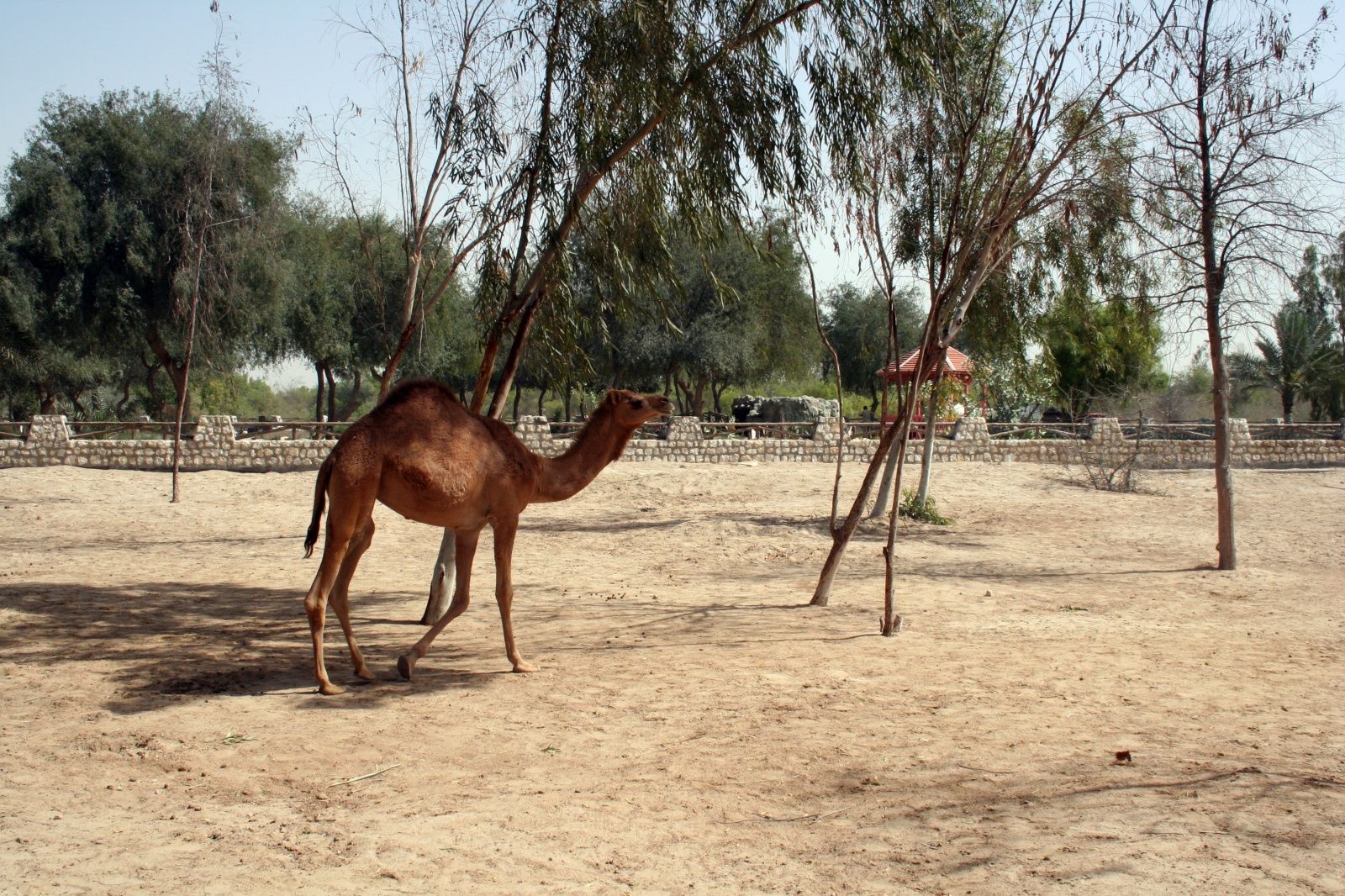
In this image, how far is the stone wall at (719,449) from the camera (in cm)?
2442

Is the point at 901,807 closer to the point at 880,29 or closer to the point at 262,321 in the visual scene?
the point at 880,29

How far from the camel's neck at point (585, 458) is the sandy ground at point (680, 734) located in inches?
52.7

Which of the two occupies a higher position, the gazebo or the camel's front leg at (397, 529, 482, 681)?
the gazebo

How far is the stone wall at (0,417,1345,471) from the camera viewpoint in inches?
961

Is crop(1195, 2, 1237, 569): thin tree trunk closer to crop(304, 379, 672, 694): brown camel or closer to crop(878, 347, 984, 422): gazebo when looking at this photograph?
crop(878, 347, 984, 422): gazebo

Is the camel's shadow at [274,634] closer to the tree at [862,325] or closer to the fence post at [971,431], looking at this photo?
the fence post at [971,431]

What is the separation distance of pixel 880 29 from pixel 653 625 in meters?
5.67

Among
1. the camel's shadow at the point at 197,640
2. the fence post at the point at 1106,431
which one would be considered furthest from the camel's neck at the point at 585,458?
the fence post at the point at 1106,431

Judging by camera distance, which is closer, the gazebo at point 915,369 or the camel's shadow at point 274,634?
the camel's shadow at point 274,634

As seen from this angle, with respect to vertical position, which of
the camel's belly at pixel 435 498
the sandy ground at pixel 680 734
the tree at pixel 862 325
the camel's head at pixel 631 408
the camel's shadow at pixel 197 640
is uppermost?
the tree at pixel 862 325

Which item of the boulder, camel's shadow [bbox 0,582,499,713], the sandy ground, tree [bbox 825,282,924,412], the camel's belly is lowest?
the sandy ground

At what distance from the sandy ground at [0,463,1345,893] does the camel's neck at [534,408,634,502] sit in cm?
134

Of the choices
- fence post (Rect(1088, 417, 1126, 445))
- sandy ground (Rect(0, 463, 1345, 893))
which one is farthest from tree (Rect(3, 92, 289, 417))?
fence post (Rect(1088, 417, 1126, 445))

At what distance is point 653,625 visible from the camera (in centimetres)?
1038
